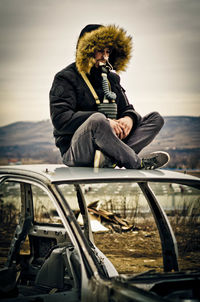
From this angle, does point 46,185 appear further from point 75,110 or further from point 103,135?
point 75,110

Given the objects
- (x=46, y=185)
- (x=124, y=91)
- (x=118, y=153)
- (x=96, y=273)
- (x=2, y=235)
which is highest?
(x=124, y=91)

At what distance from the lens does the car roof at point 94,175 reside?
8.41 feet

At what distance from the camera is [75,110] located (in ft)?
12.4

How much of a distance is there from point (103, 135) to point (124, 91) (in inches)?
46.5

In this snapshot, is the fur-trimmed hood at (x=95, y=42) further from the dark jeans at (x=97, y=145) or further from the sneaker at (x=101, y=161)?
the sneaker at (x=101, y=161)

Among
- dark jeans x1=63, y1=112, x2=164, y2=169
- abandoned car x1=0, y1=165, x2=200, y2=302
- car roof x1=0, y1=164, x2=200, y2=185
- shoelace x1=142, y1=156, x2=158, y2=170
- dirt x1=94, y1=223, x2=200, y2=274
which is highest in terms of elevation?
dark jeans x1=63, y1=112, x2=164, y2=169

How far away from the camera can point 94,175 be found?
2.69m

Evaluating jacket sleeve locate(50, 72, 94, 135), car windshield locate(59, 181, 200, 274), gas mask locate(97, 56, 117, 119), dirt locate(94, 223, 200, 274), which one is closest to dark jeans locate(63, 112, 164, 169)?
jacket sleeve locate(50, 72, 94, 135)

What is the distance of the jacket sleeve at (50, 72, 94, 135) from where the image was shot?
356cm

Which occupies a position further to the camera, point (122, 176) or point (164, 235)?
point (164, 235)

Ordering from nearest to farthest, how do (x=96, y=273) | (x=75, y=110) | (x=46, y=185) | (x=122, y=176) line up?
(x=96, y=273) < (x=46, y=185) < (x=122, y=176) < (x=75, y=110)

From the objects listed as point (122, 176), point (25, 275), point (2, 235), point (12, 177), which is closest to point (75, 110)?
point (12, 177)

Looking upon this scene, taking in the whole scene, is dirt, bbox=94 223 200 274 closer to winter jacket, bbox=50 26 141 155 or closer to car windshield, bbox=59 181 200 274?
car windshield, bbox=59 181 200 274

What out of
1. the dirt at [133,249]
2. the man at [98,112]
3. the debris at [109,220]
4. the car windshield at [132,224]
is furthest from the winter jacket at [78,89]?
the debris at [109,220]
